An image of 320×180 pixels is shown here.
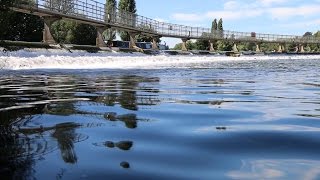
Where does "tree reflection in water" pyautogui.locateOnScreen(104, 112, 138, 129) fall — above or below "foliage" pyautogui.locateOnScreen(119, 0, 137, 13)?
below

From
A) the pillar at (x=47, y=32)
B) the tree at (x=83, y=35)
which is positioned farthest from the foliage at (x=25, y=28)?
the pillar at (x=47, y=32)

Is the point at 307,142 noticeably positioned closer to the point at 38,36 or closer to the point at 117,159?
the point at 117,159

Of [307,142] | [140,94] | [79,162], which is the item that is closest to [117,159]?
[79,162]

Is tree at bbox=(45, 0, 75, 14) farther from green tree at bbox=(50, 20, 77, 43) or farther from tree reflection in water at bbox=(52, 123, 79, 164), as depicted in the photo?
green tree at bbox=(50, 20, 77, 43)

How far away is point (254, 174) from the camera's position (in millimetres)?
3025

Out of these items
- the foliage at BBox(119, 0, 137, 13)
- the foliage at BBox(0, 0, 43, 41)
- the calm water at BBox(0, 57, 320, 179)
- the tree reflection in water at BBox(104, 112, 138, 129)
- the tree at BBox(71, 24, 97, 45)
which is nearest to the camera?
the calm water at BBox(0, 57, 320, 179)

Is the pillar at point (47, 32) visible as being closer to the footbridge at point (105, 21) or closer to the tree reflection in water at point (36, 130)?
the footbridge at point (105, 21)

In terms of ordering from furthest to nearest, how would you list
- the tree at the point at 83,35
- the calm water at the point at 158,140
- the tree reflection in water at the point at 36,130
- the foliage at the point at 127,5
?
1. the foliage at the point at 127,5
2. the tree at the point at 83,35
3. the tree reflection in water at the point at 36,130
4. the calm water at the point at 158,140

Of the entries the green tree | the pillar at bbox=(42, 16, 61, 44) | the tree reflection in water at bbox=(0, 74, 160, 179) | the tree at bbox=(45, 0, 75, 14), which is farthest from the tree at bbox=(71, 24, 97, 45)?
the tree reflection in water at bbox=(0, 74, 160, 179)

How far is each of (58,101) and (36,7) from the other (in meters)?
27.7

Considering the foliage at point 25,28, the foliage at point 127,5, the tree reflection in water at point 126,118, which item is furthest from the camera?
the foliage at point 127,5

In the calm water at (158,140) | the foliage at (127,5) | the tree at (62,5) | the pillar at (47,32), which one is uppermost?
the foliage at (127,5)

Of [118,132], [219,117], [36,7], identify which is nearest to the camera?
[118,132]

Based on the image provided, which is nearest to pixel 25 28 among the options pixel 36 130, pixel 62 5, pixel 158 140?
pixel 62 5
